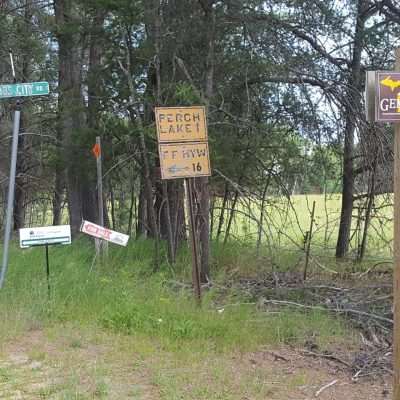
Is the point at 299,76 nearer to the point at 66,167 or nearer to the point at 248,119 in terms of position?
the point at 248,119

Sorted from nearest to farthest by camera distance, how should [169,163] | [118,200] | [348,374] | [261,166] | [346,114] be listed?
[348,374], [169,163], [346,114], [261,166], [118,200]

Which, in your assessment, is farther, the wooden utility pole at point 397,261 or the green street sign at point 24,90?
the green street sign at point 24,90

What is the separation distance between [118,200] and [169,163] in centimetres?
748

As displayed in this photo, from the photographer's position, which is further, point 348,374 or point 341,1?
point 341,1

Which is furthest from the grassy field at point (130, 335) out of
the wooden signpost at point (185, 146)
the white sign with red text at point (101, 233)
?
the wooden signpost at point (185, 146)

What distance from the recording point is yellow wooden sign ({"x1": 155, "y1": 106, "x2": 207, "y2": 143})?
6301 millimetres

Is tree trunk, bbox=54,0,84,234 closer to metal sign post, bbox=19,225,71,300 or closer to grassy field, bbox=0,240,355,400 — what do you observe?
grassy field, bbox=0,240,355,400

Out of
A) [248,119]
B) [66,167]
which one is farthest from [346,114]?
[66,167]

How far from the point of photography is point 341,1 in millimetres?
8391

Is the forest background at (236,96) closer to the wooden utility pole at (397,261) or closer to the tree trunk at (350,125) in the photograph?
the tree trunk at (350,125)

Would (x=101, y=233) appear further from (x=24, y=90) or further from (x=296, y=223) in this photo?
(x=296, y=223)

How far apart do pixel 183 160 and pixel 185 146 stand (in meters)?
0.15

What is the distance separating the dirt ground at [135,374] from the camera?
395cm

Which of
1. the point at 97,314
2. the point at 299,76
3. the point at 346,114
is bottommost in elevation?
the point at 97,314
